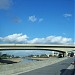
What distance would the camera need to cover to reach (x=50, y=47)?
432 feet


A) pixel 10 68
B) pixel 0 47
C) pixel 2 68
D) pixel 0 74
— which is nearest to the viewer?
pixel 0 74

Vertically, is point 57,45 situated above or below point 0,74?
above

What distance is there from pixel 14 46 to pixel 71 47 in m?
33.4

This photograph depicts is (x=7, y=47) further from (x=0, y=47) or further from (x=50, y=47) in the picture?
(x=50, y=47)

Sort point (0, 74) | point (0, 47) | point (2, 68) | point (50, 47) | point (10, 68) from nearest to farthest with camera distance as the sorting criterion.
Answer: point (0, 74), point (2, 68), point (10, 68), point (0, 47), point (50, 47)

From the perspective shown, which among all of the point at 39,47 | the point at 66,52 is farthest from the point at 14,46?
the point at 66,52

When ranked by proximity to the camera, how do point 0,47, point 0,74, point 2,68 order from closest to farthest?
1. point 0,74
2. point 2,68
3. point 0,47

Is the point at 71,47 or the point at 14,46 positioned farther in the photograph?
the point at 71,47

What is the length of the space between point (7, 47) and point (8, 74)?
10159cm

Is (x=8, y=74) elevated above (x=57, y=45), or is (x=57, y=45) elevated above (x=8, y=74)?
(x=57, y=45)

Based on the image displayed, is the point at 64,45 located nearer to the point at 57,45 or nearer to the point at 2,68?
the point at 57,45

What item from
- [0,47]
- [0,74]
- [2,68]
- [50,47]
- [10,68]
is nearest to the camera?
[0,74]

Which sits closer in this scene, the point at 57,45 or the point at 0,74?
the point at 0,74

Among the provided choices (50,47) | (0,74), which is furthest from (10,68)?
(50,47)
